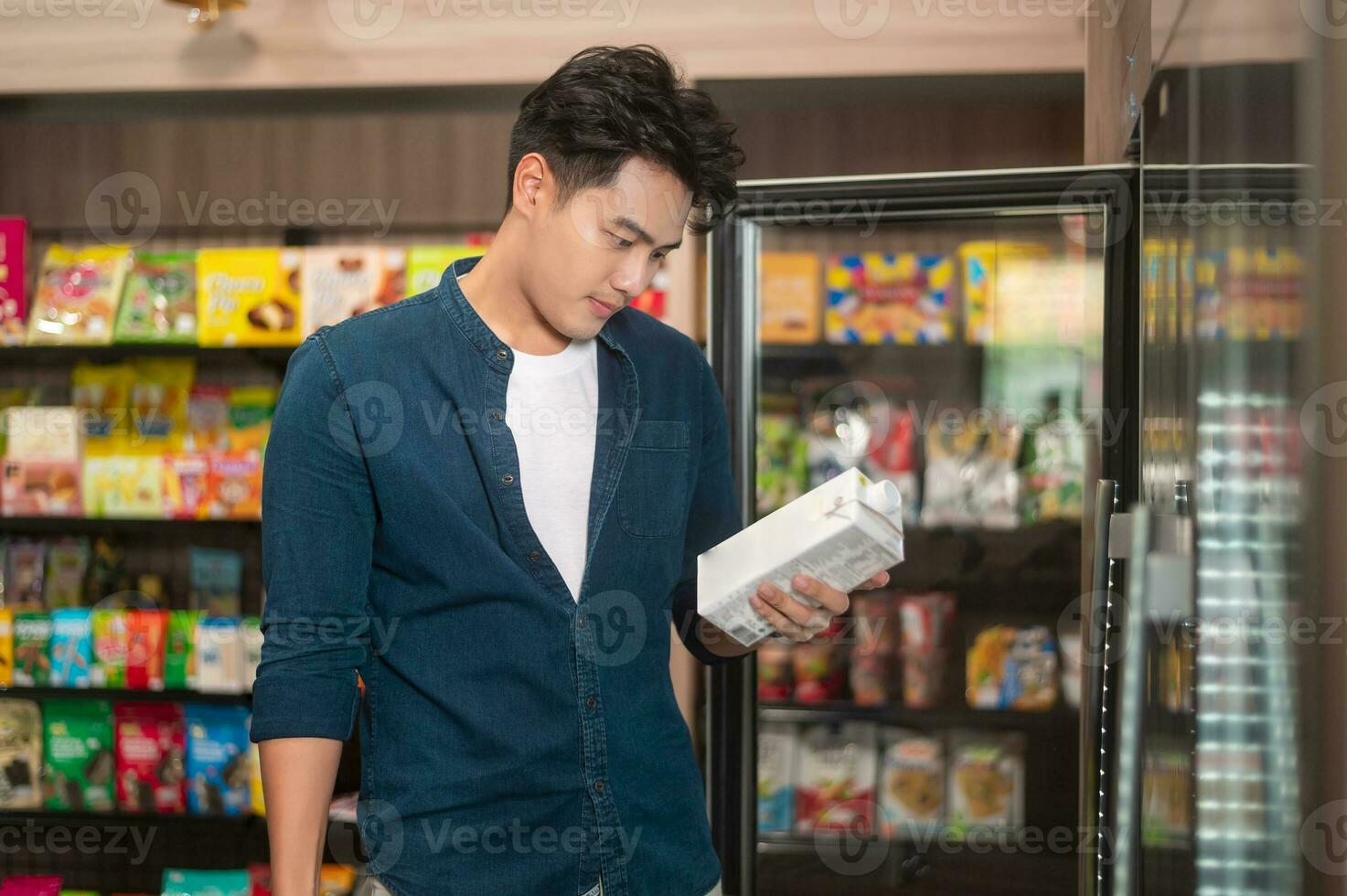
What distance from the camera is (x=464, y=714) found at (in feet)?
4.27

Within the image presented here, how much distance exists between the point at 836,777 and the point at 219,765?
173 centimetres

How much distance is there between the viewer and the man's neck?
4.61 feet

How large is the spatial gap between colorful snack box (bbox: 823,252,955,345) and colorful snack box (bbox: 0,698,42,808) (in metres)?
2.56

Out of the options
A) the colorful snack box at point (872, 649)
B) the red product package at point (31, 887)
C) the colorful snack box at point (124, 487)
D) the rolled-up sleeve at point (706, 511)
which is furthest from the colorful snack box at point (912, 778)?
the red product package at point (31, 887)

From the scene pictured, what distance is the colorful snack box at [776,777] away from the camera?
106 inches

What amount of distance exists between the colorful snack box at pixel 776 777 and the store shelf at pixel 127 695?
1451mm

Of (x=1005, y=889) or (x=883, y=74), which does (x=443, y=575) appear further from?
(x=883, y=74)

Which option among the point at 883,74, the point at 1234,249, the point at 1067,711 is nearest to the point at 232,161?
the point at 883,74

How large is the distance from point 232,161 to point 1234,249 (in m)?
3.26

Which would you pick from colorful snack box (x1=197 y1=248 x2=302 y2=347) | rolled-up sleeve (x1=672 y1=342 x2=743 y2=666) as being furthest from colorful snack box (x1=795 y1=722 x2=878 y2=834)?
colorful snack box (x1=197 y1=248 x2=302 y2=347)
